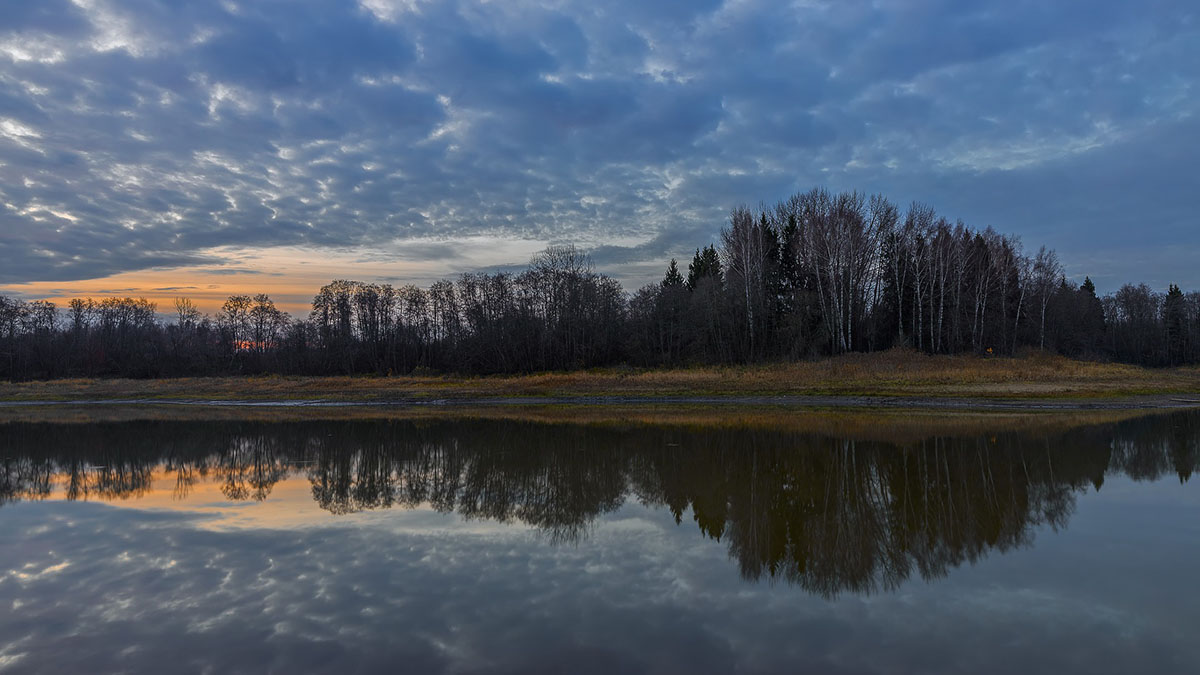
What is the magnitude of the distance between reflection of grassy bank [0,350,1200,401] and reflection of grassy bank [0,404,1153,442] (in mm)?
5104

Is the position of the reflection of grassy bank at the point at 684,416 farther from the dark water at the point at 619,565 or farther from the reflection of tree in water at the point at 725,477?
the dark water at the point at 619,565

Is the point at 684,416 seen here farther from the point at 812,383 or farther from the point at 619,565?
the point at 619,565

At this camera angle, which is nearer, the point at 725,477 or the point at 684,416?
the point at 725,477

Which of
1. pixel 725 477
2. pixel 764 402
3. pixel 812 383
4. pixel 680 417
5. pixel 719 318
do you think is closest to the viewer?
pixel 725 477

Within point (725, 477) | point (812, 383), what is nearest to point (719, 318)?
point (812, 383)

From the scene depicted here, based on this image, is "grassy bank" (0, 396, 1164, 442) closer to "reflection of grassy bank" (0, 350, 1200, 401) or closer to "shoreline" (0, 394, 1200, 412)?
"shoreline" (0, 394, 1200, 412)

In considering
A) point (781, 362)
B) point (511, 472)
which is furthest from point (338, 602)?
point (781, 362)

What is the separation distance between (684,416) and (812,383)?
13.2 meters

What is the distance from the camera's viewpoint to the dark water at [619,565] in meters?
5.64

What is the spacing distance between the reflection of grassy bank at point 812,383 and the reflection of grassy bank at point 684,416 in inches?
201

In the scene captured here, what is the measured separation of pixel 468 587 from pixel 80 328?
386 ft

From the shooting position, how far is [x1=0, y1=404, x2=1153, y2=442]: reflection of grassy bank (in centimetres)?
2286

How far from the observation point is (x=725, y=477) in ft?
46.5

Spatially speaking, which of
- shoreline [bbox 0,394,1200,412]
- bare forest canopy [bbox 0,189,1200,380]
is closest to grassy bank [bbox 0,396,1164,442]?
Answer: shoreline [bbox 0,394,1200,412]
